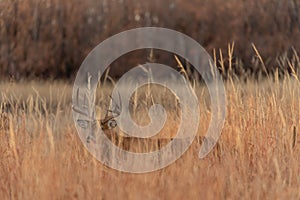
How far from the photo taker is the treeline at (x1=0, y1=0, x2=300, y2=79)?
39.8 feet

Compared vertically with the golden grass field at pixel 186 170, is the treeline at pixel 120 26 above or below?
above

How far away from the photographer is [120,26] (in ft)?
40.2

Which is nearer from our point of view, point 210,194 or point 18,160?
point 210,194

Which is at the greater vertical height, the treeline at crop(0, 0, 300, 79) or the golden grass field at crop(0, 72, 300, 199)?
the treeline at crop(0, 0, 300, 79)

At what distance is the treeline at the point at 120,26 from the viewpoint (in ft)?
39.8

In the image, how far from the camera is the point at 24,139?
5.87 m

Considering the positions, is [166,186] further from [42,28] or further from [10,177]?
[42,28]

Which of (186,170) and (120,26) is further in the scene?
(120,26)

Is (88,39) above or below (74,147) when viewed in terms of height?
above

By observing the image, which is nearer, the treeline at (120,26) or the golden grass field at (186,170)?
the golden grass field at (186,170)

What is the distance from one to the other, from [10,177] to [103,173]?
618 mm

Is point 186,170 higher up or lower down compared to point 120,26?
lower down

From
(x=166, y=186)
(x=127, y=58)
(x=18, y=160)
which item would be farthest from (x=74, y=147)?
(x=127, y=58)

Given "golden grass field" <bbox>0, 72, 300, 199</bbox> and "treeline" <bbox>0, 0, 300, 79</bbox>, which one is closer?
"golden grass field" <bbox>0, 72, 300, 199</bbox>
